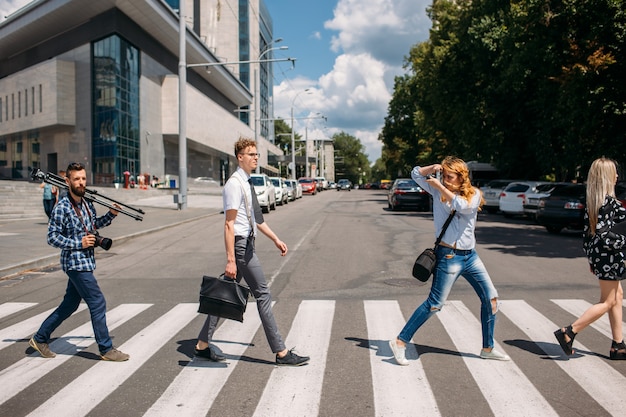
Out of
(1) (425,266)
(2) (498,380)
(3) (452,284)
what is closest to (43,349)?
(1) (425,266)

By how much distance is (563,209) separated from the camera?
698 inches

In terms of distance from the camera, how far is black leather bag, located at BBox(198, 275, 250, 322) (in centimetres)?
493

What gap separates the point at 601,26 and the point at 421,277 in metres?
18.1

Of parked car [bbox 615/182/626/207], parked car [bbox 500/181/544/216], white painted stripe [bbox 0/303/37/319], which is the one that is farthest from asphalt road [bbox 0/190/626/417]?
parked car [bbox 500/181/544/216]

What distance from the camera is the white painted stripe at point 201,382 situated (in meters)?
4.09

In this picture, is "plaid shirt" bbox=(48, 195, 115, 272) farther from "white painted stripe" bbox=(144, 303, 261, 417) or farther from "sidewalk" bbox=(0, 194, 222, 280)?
"sidewalk" bbox=(0, 194, 222, 280)

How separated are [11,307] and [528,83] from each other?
28671 millimetres

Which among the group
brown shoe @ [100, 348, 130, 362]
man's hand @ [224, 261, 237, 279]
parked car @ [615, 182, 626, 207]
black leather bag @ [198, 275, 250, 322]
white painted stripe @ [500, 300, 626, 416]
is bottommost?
white painted stripe @ [500, 300, 626, 416]

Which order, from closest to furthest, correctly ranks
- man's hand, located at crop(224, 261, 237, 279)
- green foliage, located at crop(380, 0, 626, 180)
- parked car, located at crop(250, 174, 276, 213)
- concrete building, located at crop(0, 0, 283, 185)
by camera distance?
1. man's hand, located at crop(224, 261, 237, 279)
2. green foliage, located at crop(380, 0, 626, 180)
3. parked car, located at crop(250, 174, 276, 213)
4. concrete building, located at crop(0, 0, 283, 185)

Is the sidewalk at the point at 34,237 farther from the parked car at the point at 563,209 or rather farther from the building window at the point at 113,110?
the building window at the point at 113,110

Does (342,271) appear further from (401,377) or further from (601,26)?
(601,26)

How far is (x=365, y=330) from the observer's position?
6254 mm

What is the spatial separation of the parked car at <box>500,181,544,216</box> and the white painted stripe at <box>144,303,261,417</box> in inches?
829

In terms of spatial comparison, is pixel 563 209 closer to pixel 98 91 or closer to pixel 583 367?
pixel 583 367
